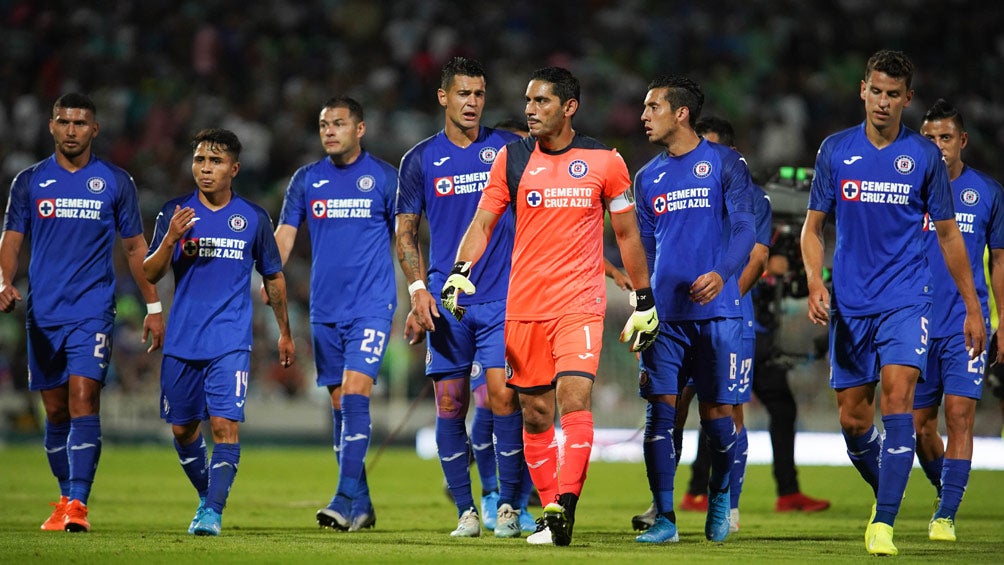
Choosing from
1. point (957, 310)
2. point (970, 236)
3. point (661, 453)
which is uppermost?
point (970, 236)

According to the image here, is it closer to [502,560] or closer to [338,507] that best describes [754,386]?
[338,507]

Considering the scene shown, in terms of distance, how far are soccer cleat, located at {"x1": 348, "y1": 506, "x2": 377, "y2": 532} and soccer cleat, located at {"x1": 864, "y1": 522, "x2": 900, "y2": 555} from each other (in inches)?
153

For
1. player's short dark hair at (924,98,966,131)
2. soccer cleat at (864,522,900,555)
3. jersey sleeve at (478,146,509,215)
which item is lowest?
soccer cleat at (864,522,900,555)

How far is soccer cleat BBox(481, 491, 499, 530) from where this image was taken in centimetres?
1023

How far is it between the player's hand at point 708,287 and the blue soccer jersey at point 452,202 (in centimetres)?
175

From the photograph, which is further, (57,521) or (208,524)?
(57,521)

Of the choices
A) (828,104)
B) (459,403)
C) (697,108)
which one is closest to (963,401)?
(697,108)

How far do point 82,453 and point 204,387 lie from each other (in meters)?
1.07

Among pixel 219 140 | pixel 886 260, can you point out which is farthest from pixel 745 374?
pixel 219 140

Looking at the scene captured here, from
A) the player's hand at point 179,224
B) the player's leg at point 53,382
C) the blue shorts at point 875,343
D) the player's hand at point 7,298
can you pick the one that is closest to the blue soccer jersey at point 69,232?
the player's leg at point 53,382

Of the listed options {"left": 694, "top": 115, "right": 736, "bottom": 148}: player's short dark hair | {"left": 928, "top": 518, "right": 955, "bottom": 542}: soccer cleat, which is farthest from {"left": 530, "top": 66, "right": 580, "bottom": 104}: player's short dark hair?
{"left": 928, "top": 518, "right": 955, "bottom": 542}: soccer cleat

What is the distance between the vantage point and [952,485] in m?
9.85

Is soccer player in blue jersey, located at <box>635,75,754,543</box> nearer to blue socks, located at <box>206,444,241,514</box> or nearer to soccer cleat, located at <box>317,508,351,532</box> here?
→ soccer cleat, located at <box>317,508,351,532</box>

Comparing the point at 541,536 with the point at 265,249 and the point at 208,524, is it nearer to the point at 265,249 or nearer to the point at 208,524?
the point at 208,524
